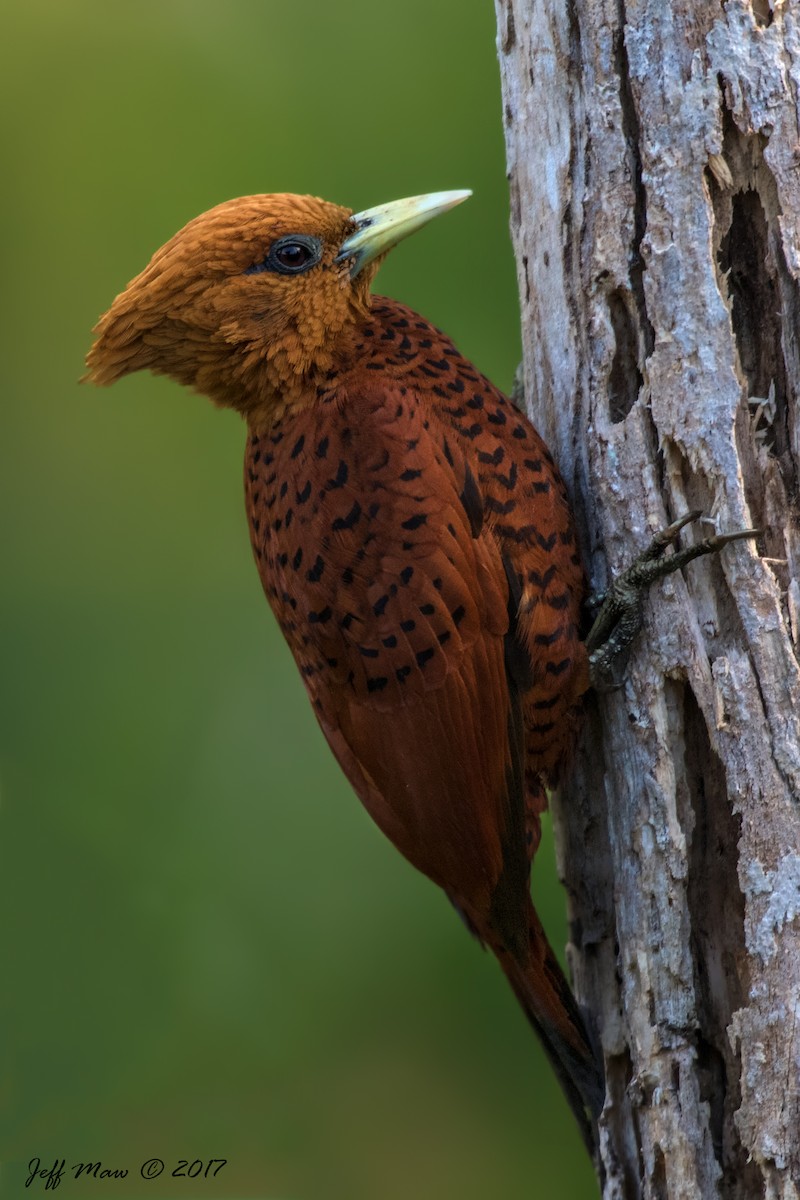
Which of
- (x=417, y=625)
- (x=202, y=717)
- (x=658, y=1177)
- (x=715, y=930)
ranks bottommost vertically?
(x=658, y=1177)

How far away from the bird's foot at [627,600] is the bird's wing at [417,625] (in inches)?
7.7

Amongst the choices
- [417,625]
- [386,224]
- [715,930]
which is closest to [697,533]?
[417,625]

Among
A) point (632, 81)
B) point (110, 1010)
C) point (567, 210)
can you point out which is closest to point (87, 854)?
point (110, 1010)

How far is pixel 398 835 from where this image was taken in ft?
9.50

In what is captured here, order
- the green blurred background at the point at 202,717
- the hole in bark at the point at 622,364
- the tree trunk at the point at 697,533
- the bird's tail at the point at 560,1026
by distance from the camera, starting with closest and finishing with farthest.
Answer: the tree trunk at the point at 697,533, the hole in bark at the point at 622,364, the bird's tail at the point at 560,1026, the green blurred background at the point at 202,717

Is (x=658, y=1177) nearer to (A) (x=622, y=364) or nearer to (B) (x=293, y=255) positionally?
(A) (x=622, y=364)

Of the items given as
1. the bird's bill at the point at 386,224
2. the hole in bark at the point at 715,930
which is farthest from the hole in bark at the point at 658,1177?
the bird's bill at the point at 386,224

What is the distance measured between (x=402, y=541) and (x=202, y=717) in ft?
6.40

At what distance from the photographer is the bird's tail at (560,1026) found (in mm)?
2852

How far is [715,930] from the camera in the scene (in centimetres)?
247

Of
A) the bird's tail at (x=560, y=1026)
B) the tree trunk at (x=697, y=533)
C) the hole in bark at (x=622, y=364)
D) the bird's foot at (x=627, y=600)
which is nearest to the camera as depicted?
the tree trunk at (x=697, y=533)

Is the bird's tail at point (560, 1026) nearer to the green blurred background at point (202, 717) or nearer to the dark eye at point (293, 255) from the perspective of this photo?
the green blurred background at point (202, 717)

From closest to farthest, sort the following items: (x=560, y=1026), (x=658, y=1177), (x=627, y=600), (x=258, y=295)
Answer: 1. (x=658, y=1177)
2. (x=627, y=600)
3. (x=560, y=1026)
4. (x=258, y=295)

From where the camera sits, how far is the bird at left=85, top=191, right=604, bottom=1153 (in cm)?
275
